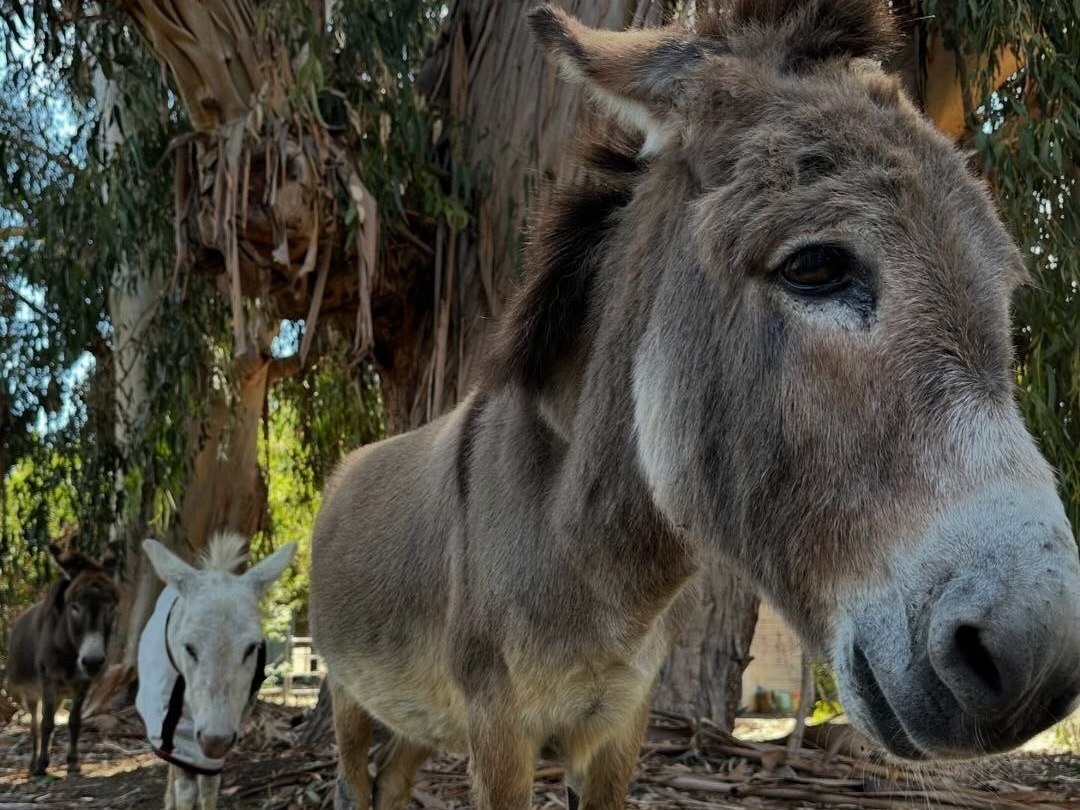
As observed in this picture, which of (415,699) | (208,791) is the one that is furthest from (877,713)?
(208,791)

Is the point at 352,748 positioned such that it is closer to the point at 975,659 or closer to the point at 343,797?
the point at 343,797

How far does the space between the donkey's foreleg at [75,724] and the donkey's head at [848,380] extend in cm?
827

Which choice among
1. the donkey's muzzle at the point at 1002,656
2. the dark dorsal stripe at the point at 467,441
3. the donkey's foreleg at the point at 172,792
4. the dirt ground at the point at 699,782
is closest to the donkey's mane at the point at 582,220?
the dark dorsal stripe at the point at 467,441

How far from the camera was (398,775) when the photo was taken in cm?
518

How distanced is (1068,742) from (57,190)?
9619 mm

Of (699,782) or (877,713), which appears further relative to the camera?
(699,782)

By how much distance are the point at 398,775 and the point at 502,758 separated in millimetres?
2276

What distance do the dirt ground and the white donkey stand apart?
0.62m

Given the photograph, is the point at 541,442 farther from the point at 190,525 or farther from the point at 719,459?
the point at 190,525

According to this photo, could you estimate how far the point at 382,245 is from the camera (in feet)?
24.5

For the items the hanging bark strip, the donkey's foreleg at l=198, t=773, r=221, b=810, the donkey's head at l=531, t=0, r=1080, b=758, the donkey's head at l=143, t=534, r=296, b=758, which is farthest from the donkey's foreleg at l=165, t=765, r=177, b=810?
the donkey's head at l=531, t=0, r=1080, b=758

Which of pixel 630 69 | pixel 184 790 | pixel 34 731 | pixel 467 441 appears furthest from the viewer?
pixel 34 731

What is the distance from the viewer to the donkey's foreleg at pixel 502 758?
311 centimetres

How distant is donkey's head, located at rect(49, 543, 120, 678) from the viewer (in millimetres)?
9523
